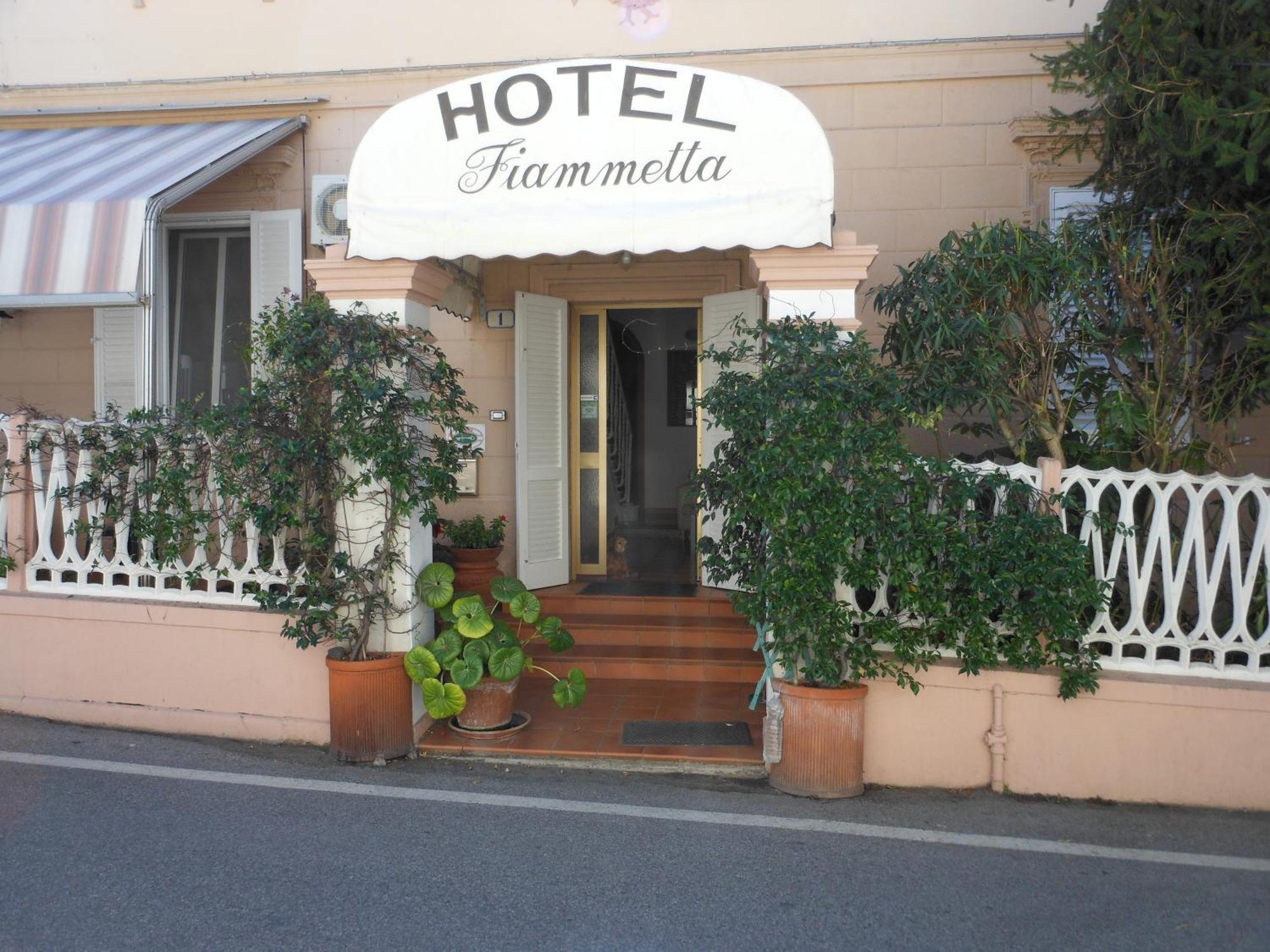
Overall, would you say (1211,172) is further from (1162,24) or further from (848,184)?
(848,184)

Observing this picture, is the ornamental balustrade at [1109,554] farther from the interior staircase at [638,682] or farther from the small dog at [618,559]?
the small dog at [618,559]

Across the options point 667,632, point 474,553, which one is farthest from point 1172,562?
point 474,553

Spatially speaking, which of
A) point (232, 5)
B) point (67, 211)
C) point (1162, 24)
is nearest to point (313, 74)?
point (232, 5)

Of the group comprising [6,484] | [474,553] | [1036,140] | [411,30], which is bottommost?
[474,553]

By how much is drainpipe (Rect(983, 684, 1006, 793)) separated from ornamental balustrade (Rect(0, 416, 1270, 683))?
1.75ft

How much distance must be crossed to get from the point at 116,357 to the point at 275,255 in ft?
5.02

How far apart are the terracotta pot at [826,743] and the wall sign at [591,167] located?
85.6 inches

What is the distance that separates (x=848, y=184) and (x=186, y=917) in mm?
5958

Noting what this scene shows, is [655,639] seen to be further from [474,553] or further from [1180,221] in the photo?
[1180,221]

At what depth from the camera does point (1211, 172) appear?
188 inches

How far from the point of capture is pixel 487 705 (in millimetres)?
5352

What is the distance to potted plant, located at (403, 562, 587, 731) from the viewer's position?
16.7 feet

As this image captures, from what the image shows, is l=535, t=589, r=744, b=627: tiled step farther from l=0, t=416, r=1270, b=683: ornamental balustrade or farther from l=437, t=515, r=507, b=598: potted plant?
l=0, t=416, r=1270, b=683: ornamental balustrade

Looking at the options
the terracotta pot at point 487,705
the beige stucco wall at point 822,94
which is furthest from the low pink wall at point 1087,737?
the beige stucco wall at point 822,94
